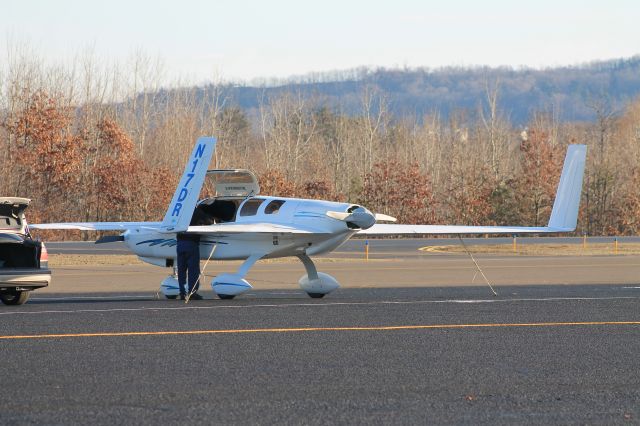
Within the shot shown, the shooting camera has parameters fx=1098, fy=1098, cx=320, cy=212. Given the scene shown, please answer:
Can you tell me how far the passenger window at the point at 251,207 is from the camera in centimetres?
2208

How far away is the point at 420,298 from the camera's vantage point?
21797 millimetres

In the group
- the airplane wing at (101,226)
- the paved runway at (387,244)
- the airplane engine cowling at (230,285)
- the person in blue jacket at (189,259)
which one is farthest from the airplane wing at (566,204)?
the paved runway at (387,244)

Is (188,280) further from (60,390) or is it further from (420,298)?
(60,390)

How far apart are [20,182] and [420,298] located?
4147cm

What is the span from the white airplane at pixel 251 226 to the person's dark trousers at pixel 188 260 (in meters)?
0.37

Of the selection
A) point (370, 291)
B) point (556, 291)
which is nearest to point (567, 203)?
point (556, 291)

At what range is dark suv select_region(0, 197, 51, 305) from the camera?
18.5 metres

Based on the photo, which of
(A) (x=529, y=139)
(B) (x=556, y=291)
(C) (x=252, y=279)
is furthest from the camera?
(A) (x=529, y=139)

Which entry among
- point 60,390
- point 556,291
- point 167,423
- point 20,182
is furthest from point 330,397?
point 20,182

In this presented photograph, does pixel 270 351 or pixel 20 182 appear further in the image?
pixel 20 182

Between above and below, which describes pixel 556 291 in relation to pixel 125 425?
below

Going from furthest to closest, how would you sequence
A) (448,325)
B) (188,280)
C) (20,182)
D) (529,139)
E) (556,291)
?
(529,139)
(20,182)
(556,291)
(188,280)
(448,325)

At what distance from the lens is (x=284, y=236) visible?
21719mm

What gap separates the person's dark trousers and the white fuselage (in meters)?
0.52
